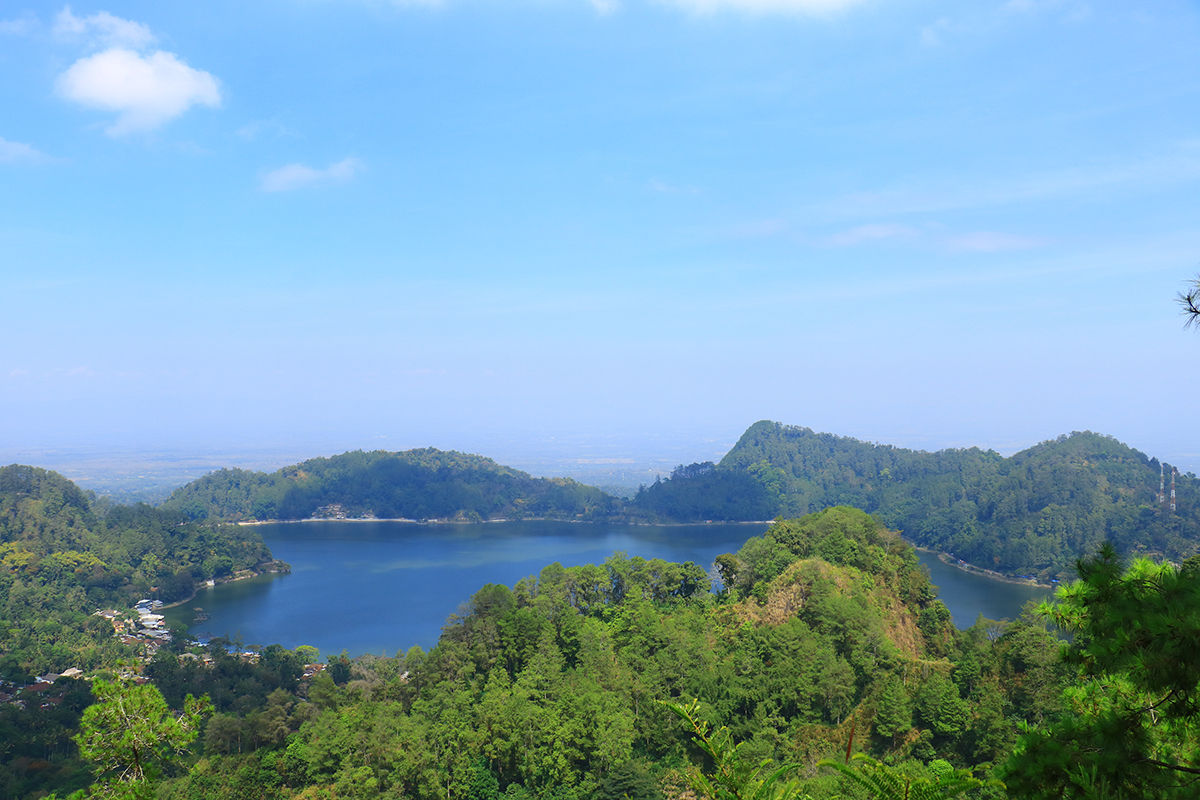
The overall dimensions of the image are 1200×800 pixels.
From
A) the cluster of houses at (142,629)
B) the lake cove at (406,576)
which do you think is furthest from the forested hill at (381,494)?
the cluster of houses at (142,629)

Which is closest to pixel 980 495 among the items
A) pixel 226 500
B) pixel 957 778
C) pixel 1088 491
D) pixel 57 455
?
pixel 1088 491

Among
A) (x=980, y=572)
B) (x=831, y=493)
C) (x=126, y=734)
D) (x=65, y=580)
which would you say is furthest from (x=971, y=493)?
(x=126, y=734)

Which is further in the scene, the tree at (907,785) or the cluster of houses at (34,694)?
the cluster of houses at (34,694)

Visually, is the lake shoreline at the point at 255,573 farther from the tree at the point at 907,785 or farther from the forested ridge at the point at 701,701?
the tree at the point at 907,785

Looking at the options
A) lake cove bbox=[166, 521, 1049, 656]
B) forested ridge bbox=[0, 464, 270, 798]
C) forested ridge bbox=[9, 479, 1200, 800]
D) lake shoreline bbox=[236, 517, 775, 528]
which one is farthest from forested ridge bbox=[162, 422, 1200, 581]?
forested ridge bbox=[9, 479, 1200, 800]

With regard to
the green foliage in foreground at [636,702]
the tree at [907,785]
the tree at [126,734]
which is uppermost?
the tree at [907,785]

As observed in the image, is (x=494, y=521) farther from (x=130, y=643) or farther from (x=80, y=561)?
(x=130, y=643)
